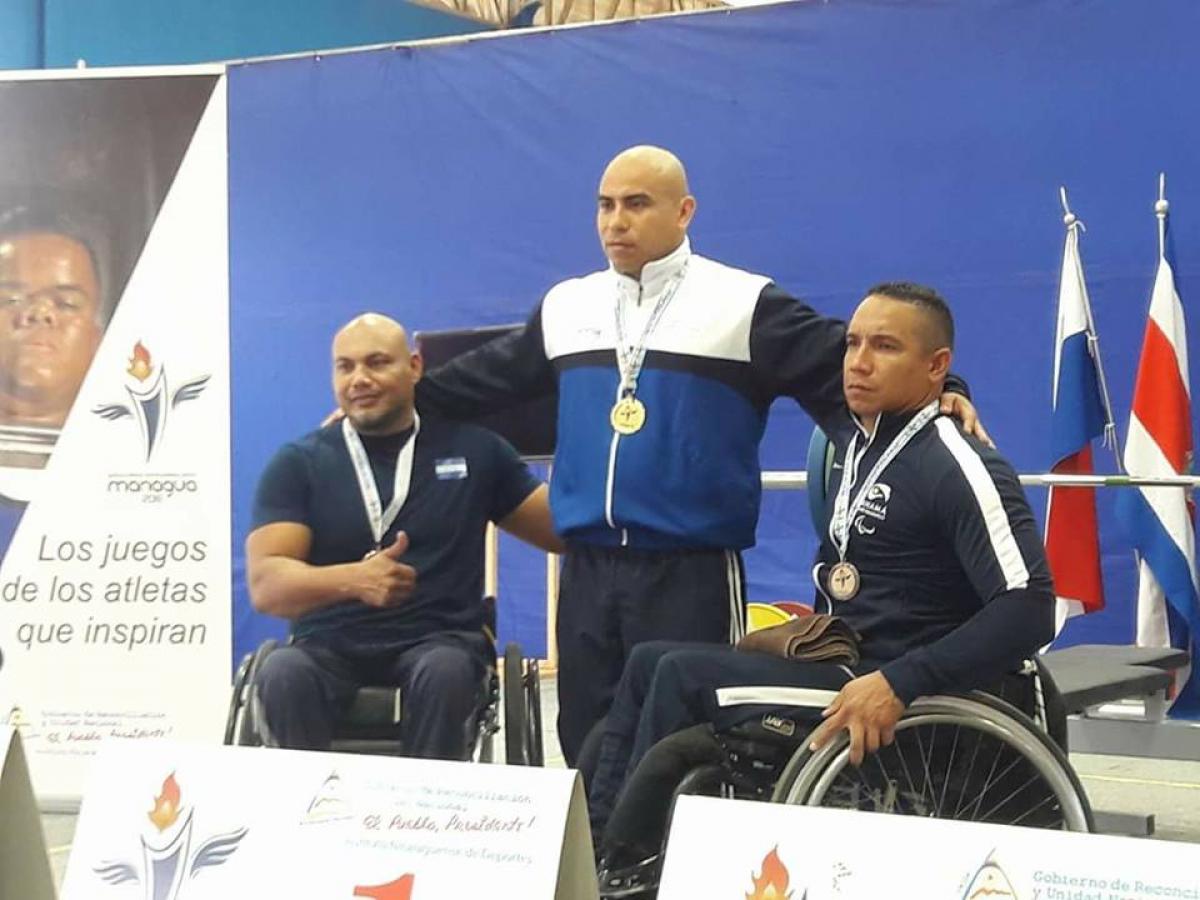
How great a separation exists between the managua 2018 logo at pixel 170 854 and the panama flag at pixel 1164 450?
289cm

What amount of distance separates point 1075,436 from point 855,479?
1893 mm

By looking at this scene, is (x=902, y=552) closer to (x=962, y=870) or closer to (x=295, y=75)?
(x=962, y=870)

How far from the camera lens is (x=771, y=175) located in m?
5.00

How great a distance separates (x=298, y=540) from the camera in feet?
9.47

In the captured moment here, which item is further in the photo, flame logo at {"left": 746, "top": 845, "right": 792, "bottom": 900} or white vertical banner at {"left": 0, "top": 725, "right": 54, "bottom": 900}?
white vertical banner at {"left": 0, "top": 725, "right": 54, "bottom": 900}

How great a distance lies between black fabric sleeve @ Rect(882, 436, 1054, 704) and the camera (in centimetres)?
219

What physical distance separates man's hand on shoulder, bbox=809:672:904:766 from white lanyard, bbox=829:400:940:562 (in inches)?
10.3

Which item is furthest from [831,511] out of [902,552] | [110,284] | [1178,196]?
[1178,196]

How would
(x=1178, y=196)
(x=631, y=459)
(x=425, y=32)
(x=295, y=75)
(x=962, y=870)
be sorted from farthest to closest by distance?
(x=425, y=32) < (x=295, y=75) < (x=1178, y=196) < (x=631, y=459) < (x=962, y=870)

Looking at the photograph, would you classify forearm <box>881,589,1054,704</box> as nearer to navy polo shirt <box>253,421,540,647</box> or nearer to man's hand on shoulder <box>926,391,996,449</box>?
man's hand on shoulder <box>926,391,996,449</box>

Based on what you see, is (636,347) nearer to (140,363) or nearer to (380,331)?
(380,331)

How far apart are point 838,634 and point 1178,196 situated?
2.68 metres

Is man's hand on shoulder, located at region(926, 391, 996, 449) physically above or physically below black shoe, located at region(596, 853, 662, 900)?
above

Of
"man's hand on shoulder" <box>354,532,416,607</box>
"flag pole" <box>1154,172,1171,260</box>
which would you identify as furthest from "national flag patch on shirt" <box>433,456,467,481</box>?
"flag pole" <box>1154,172,1171,260</box>
